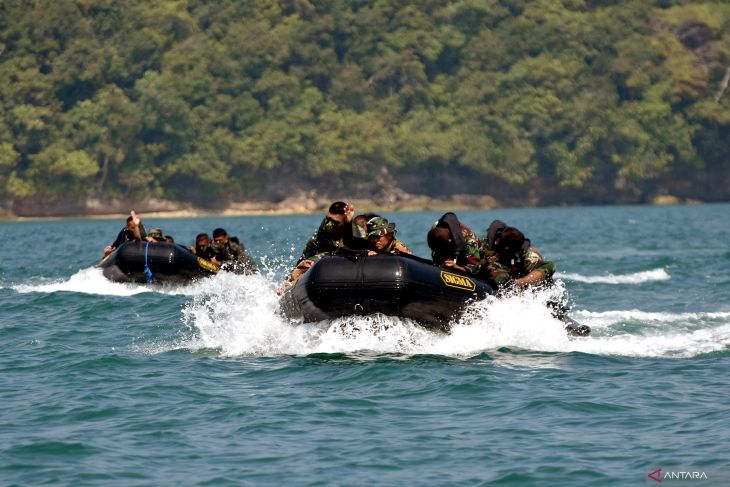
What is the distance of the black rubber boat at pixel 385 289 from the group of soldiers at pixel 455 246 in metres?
0.31

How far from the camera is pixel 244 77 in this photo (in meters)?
114

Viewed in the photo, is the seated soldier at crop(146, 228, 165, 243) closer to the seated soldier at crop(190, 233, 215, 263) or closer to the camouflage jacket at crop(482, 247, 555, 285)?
the seated soldier at crop(190, 233, 215, 263)

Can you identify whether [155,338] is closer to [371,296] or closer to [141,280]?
[371,296]

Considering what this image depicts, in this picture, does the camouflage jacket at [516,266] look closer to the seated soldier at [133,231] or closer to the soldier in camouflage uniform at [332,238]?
the soldier in camouflage uniform at [332,238]

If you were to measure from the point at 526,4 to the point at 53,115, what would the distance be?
45.5 m

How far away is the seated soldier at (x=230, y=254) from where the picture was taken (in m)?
25.4

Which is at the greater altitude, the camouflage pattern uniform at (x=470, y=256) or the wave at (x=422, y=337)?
the camouflage pattern uniform at (x=470, y=256)

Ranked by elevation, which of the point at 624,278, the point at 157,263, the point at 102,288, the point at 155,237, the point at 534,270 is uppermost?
the point at 155,237

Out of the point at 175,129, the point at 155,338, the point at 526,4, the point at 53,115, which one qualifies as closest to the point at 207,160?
the point at 175,129

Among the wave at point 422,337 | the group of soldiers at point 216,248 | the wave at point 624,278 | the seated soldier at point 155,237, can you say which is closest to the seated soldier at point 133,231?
the group of soldiers at point 216,248

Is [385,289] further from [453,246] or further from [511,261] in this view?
[511,261]

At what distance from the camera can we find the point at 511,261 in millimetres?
16047

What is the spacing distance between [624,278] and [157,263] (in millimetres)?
10873
